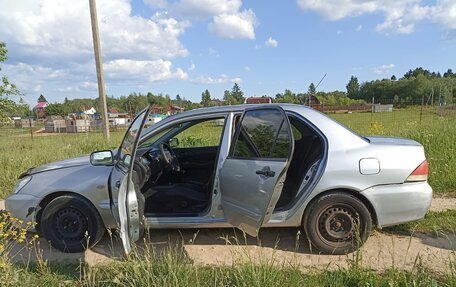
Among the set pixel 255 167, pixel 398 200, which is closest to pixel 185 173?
pixel 255 167

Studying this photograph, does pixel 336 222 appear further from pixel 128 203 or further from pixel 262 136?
pixel 128 203

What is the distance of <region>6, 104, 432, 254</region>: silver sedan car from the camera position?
3348mm

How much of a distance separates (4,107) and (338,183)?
10.4m

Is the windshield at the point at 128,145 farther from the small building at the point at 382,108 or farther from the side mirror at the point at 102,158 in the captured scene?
the small building at the point at 382,108

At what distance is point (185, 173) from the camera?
5207mm

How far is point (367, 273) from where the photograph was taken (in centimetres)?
285

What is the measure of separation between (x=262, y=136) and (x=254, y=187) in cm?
54

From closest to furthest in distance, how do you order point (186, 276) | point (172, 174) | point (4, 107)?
point (186, 276), point (172, 174), point (4, 107)

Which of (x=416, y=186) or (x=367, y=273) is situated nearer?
(x=367, y=273)

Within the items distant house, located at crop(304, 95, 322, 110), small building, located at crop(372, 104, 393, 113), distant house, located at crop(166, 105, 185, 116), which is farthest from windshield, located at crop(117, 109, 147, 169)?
small building, located at crop(372, 104, 393, 113)

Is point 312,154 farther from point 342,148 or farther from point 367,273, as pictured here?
point 367,273

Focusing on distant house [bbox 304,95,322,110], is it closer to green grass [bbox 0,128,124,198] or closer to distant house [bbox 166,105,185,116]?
distant house [bbox 166,105,185,116]

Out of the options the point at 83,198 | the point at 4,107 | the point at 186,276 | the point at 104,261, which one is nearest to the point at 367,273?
the point at 186,276

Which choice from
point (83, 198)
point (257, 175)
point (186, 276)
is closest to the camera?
point (186, 276)
